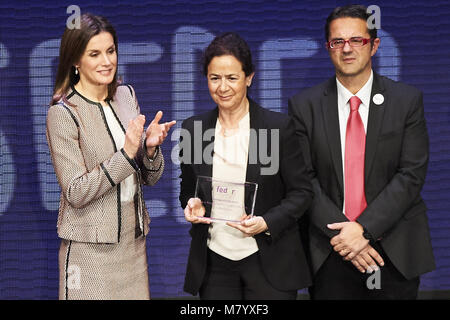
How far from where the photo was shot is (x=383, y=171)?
2691 millimetres

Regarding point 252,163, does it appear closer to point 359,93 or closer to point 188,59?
point 359,93

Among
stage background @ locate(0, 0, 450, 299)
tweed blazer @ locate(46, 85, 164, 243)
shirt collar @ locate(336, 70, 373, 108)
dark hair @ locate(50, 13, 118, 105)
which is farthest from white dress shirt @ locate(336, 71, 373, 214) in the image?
stage background @ locate(0, 0, 450, 299)

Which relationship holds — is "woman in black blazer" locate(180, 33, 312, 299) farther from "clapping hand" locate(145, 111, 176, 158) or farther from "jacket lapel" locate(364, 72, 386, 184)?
"jacket lapel" locate(364, 72, 386, 184)

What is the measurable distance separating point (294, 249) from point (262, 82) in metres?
1.61

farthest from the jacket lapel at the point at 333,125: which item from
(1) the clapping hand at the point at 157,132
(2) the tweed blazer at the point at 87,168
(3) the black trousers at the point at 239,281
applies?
(2) the tweed blazer at the point at 87,168

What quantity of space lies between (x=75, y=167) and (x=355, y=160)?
1.17 m

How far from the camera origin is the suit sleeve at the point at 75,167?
8.29ft

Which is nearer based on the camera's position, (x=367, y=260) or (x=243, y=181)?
(x=243, y=181)

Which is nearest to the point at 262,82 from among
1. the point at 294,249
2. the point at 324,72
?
the point at 324,72

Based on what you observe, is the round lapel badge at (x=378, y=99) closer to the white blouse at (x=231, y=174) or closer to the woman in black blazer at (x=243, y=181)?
the woman in black blazer at (x=243, y=181)

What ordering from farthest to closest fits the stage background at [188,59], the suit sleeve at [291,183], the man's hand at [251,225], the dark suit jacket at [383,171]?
the stage background at [188,59] < the dark suit jacket at [383,171] < the suit sleeve at [291,183] < the man's hand at [251,225]

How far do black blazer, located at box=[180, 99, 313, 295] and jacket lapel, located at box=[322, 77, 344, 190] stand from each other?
0.53ft

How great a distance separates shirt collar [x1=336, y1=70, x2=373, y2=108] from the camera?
2.73 meters

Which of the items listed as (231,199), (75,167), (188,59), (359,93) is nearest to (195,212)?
(231,199)
